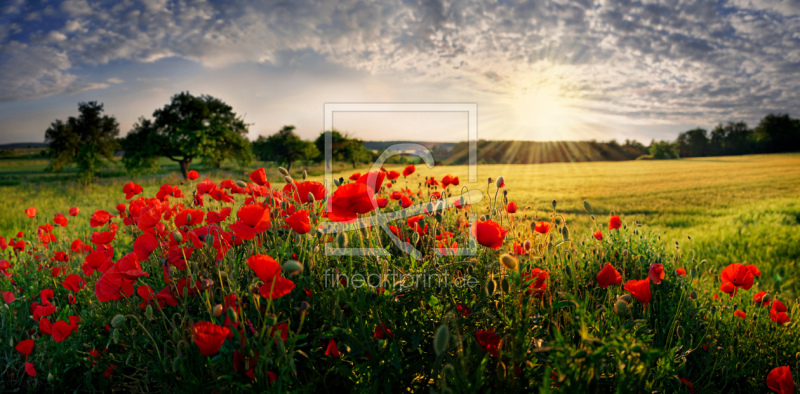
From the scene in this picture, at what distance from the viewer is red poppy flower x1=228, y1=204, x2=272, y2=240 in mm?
1636

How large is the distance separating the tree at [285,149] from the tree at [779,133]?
5749 cm

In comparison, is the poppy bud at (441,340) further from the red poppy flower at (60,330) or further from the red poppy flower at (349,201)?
the red poppy flower at (60,330)

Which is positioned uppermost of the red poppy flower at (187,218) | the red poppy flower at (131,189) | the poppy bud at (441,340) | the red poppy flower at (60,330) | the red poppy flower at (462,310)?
the red poppy flower at (131,189)

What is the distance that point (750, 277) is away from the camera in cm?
219

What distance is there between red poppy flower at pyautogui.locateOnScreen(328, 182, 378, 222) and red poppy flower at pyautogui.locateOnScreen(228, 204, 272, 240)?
12.2 inches

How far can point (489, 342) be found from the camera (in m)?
1.49

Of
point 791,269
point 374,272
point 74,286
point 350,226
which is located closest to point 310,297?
point 374,272

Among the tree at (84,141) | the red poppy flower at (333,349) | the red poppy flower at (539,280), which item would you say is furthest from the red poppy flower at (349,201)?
the tree at (84,141)

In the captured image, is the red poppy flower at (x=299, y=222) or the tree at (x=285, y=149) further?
the tree at (x=285, y=149)

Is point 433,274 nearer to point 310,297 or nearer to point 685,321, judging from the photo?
point 310,297

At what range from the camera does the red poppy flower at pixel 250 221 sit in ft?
5.37

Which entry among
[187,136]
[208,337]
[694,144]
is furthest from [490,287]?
[694,144]

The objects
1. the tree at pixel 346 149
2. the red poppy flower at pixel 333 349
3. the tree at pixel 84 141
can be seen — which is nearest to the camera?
the red poppy flower at pixel 333 349

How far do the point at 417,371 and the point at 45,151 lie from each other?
32.7 meters
